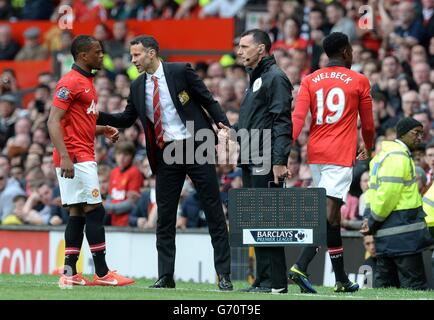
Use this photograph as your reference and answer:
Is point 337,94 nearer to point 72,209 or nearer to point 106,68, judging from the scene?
point 72,209

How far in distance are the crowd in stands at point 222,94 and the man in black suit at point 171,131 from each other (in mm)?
4097

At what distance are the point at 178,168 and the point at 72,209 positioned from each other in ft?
3.56

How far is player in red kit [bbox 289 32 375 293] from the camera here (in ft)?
39.9

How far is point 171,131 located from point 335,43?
180 cm

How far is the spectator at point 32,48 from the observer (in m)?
25.8

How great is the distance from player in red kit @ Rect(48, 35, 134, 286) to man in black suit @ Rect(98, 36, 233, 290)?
49 centimetres

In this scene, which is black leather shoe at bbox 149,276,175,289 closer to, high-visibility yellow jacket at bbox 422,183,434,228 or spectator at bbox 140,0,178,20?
high-visibility yellow jacket at bbox 422,183,434,228

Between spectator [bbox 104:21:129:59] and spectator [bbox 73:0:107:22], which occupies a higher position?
spectator [bbox 73:0:107:22]

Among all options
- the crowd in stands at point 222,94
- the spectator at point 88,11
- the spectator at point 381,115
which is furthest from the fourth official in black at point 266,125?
the spectator at point 88,11

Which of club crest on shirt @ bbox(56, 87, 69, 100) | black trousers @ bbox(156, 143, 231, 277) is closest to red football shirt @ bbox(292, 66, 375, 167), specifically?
black trousers @ bbox(156, 143, 231, 277)

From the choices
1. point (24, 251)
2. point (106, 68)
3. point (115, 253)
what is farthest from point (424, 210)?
point (106, 68)

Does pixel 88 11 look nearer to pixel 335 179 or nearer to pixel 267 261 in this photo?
pixel 335 179

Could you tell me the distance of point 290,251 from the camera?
643 inches

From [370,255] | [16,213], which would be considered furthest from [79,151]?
[16,213]
